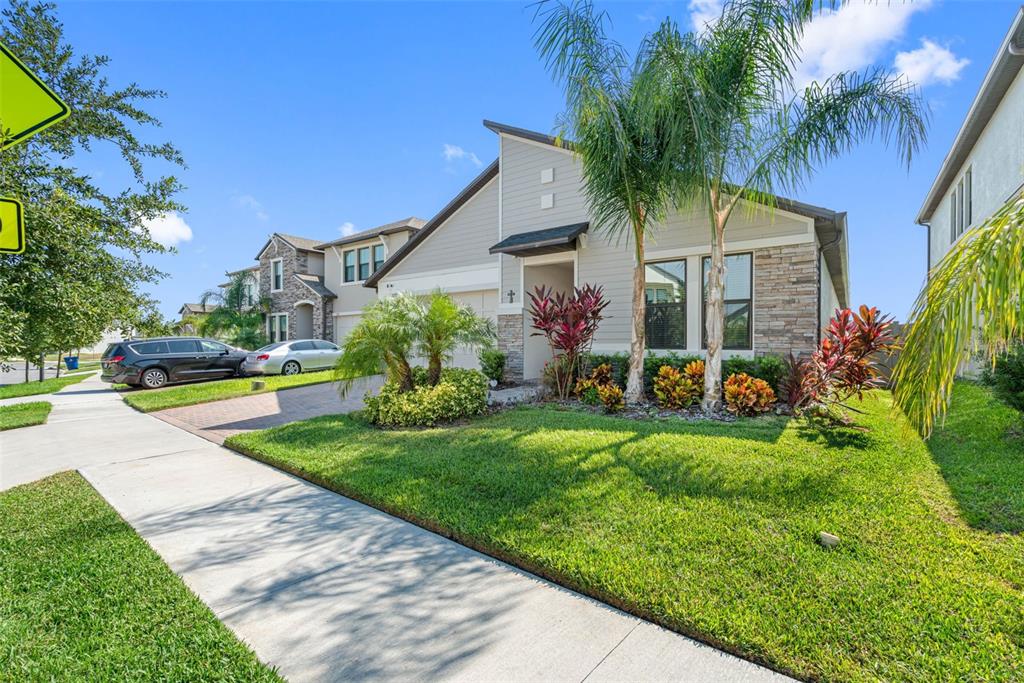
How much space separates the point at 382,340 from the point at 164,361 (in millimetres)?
11105

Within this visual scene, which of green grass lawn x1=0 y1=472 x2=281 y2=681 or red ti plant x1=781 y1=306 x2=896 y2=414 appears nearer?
green grass lawn x1=0 y1=472 x2=281 y2=681

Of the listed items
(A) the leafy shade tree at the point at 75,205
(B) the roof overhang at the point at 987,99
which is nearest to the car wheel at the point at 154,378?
(A) the leafy shade tree at the point at 75,205

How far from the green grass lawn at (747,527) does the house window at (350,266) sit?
1753 cm

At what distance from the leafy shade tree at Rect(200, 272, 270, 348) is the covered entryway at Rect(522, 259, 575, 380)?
1888cm

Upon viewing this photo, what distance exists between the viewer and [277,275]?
25672 millimetres

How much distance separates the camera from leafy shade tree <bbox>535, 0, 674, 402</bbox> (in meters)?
7.25

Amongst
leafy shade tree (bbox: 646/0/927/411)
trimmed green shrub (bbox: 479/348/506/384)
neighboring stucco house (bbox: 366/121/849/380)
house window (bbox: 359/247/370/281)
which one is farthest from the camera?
house window (bbox: 359/247/370/281)

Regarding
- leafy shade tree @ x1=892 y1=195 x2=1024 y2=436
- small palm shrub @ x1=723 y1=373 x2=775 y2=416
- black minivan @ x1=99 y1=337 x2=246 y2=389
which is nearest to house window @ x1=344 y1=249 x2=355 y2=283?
black minivan @ x1=99 y1=337 x2=246 y2=389

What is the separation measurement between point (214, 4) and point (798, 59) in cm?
922

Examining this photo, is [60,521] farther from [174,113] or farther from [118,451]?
[174,113]

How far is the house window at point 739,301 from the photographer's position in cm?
905

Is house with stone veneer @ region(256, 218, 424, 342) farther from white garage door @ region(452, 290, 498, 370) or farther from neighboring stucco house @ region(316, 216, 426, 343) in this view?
white garage door @ region(452, 290, 498, 370)

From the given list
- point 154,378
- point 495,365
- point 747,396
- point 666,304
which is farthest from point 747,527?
point 154,378

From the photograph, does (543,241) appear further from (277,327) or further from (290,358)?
(277,327)
